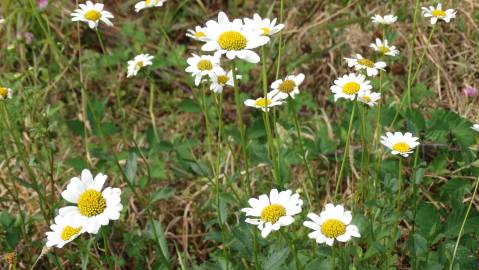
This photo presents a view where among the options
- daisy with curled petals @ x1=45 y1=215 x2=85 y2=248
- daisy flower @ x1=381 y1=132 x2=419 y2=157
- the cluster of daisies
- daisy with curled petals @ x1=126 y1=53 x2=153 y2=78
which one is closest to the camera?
the cluster of daisies

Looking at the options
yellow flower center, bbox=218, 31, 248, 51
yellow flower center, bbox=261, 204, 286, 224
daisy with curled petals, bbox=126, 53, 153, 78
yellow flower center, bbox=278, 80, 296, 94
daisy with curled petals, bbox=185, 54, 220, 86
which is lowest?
yellow flower center, bbox=261, 204, 286, 224

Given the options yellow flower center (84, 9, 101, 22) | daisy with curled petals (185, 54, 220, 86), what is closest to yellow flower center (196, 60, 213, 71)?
daisy with curled petals (185, 54, 220, 86)

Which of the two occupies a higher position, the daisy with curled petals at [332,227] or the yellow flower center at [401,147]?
the yellow flower center at [401,147]

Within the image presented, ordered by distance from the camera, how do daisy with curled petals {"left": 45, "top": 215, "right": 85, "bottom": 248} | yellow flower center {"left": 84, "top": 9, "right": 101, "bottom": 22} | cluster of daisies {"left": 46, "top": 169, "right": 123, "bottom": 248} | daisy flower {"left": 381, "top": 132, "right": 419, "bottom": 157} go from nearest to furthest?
cluster of daisies {"left": 46, "top": 169, "right": 123, "bottom": 248}
daisy with curled petals {"left": 45, "top": 215, "right": 85, "bottom": 248}
daisy flower {"left": 381, "top": 132, "right": 419, "bottom": 157}
yellow flower center {"left": 84, "top": 9, "right": 101, "bottom": 22}

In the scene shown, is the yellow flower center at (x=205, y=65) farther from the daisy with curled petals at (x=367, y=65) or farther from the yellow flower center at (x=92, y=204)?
the yellow flower center at (x=92, y=204)

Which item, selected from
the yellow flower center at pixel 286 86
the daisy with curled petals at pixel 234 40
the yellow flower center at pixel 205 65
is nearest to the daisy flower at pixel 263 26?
the daisy with curled petals at pixel 234 40

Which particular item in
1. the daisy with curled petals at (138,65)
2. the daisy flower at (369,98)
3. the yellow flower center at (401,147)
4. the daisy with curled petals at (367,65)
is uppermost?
the daisy with curled petals at (138,65)

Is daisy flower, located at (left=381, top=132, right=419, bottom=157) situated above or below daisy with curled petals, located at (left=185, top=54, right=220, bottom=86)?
below

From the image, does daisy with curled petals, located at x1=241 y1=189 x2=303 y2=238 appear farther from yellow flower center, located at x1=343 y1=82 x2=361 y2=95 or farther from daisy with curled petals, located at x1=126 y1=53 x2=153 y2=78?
daisy with curled petals, located at x1=126 y1=53 x2=153 y2=78
